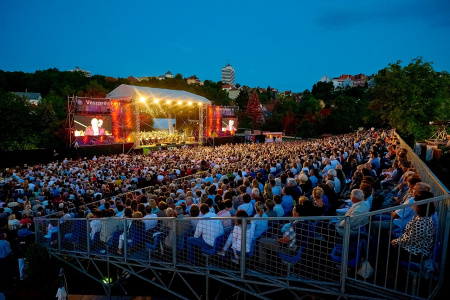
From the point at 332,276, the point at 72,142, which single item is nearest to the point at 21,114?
the point at 72,142

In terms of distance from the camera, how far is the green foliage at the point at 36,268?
228 inches

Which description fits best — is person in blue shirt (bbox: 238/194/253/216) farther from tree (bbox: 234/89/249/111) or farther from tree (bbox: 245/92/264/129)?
tree (bbox: 234/89/249/111)

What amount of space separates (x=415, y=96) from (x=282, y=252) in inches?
819

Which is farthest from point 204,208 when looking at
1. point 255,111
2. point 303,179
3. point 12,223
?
point 255,111

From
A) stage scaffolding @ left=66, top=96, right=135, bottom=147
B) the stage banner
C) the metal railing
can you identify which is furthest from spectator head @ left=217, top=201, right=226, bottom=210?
stage scaffolding @ left=66, top=96, right=135, bottom=147

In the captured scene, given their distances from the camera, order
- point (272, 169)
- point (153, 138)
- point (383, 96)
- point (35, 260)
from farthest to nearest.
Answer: point (153, 138), point (383, 96), point (272, 169), point (35, 260)

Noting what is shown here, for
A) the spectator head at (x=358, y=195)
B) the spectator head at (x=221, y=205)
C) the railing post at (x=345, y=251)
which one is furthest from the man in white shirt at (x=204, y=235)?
the spectator head at (x=358, y=195)

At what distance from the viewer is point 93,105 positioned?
23.7m

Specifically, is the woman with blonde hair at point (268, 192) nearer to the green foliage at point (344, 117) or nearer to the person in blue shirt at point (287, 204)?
the person in blue shirt at point (287, 204)

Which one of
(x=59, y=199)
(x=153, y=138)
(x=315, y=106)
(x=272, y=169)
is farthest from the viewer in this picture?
(x=315, y=106)

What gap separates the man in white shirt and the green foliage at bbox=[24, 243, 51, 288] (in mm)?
3297

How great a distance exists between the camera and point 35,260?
5.82 metres

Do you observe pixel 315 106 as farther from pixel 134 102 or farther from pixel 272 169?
pixel 272 169

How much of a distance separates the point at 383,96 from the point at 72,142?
2260cm
